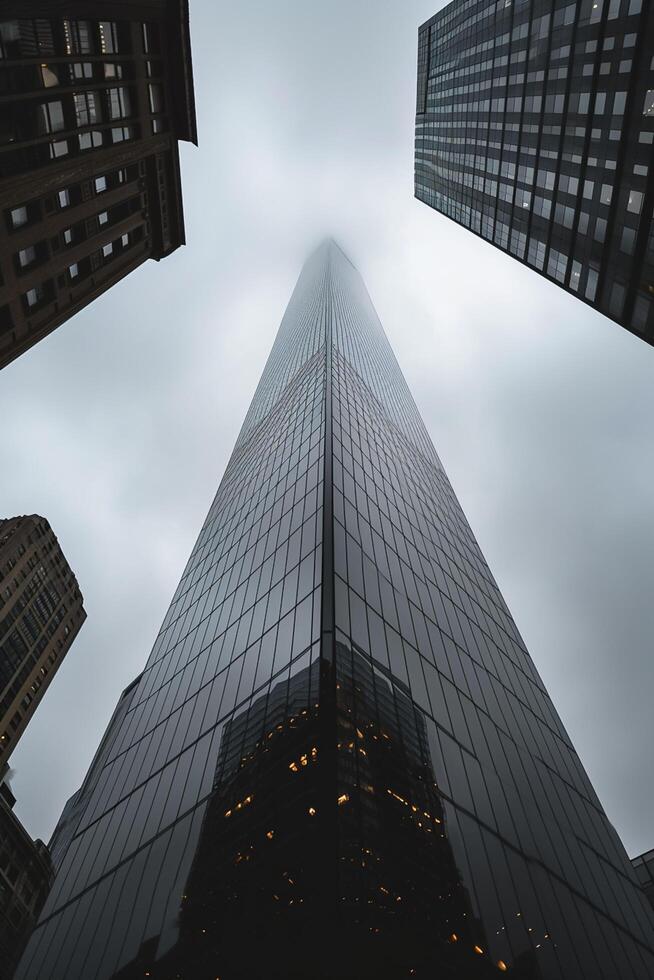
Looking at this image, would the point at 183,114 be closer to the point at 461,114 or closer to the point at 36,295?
the point at 36,295

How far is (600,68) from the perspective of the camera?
37.2 meters

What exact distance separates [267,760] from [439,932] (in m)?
6.98

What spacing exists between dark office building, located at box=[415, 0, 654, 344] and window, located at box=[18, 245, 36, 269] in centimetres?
3670

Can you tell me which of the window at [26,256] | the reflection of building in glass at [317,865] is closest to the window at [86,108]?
the window at [26,256]

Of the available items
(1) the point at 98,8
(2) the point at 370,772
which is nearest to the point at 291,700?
(2) the point at 370,772

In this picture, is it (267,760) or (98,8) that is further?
(98,8)

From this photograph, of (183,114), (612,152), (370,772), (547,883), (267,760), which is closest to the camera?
(370,772)

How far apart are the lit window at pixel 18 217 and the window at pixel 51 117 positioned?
4121mm

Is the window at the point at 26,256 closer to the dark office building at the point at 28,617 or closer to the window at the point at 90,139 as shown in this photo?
the window at the point at 90,139

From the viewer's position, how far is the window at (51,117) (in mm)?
28422

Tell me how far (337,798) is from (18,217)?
3096 cm

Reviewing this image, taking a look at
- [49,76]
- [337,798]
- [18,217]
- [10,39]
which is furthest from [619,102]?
[337,798]

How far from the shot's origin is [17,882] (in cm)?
8300

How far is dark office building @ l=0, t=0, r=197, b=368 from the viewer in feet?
89.1
